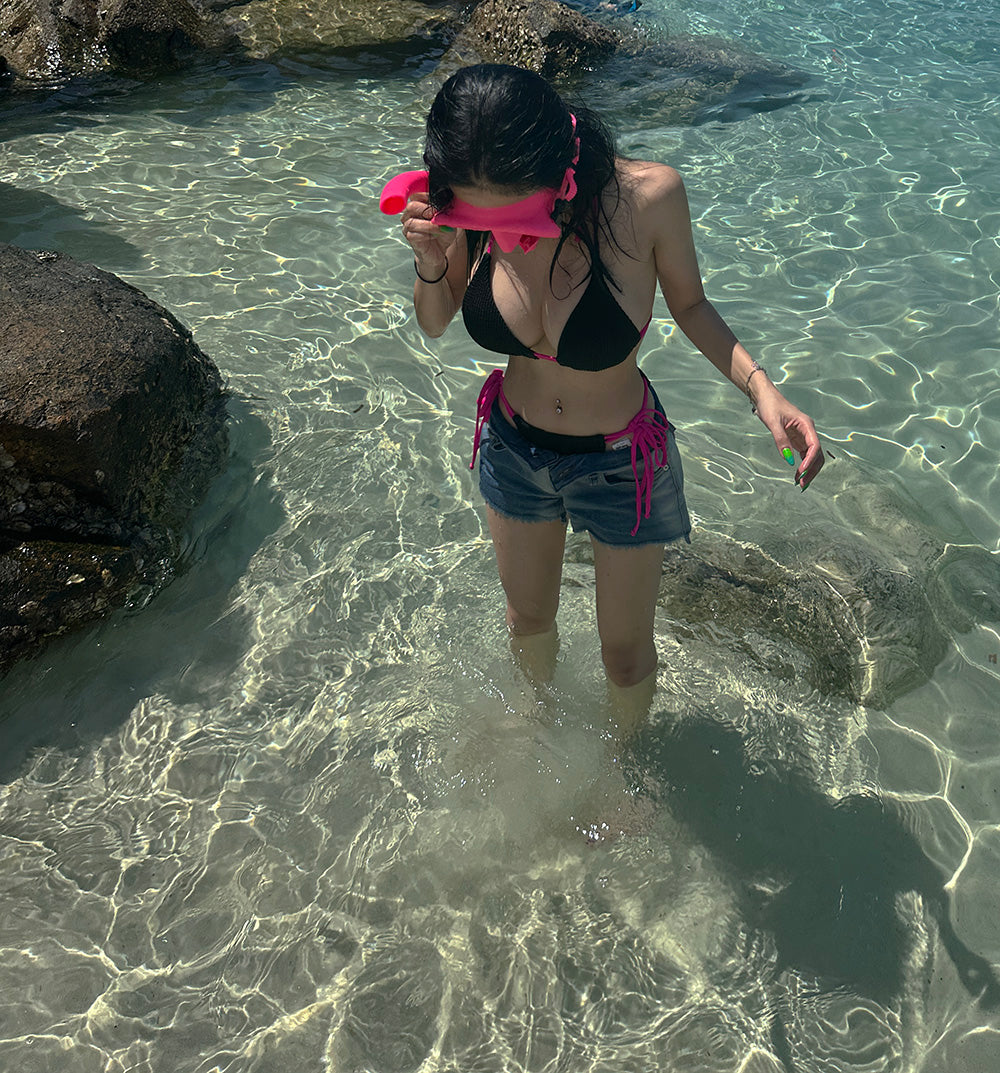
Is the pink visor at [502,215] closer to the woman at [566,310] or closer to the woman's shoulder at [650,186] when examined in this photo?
the woman at [566,310]

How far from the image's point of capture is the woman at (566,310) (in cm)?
212

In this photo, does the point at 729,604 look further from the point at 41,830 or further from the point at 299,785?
the point at 41,830

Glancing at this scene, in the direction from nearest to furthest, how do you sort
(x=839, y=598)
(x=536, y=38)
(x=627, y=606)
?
(x=627, y=606), (x=839, y=598), (x=536, y=38)

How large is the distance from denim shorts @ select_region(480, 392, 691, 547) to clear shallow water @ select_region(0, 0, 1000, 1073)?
1068 mm

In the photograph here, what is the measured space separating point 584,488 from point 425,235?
83 cm

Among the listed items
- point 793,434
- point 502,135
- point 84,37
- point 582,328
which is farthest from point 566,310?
point 84,37

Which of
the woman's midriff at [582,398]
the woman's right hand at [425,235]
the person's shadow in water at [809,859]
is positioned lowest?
the person's shadow in water at [809,859]

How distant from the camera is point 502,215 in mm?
2207

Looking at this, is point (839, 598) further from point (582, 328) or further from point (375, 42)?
point (375, 42)

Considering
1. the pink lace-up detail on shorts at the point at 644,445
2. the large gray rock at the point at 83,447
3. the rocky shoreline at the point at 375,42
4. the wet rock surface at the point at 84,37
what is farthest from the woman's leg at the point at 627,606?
the wet rock surface at the point at 84,37

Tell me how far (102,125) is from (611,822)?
26.4ft

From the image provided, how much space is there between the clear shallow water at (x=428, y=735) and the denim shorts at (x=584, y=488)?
1068 millimetres

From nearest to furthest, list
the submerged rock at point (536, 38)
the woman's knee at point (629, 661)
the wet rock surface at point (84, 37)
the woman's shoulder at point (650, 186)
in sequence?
the woman's shoulder at point (650, 186) < the woman's knee at point (629, 661) < the wet rock surface at point (84, 37) < the submerged rock at point (536, 38)

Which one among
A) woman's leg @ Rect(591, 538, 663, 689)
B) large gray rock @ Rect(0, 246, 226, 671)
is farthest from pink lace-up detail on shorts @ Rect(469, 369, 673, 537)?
large gray rock @ Rect(0, 246, 226, 671)
